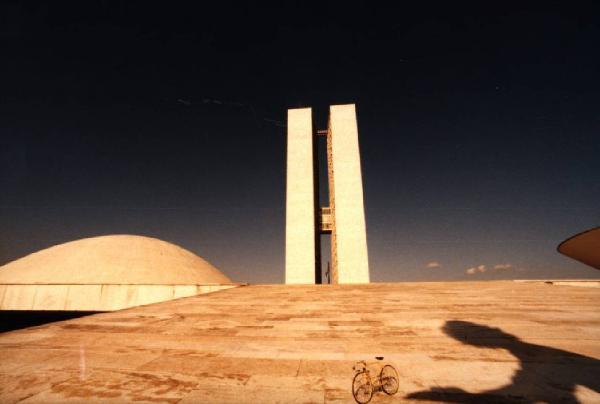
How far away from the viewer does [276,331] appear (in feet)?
15.2

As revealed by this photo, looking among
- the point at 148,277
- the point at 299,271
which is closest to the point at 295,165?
the point at 299,271

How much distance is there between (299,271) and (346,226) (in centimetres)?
613

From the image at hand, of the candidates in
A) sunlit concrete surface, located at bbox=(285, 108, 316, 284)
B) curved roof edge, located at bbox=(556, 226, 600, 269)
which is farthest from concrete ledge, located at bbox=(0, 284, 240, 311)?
curved roof edge, located at bbox=(556, 226, 600, 269)

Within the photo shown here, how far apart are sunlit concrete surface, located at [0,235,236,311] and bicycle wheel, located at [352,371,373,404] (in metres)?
11.4

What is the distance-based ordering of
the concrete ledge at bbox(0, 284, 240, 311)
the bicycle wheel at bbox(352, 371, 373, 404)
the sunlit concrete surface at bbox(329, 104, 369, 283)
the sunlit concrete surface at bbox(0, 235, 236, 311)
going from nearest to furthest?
1. the bicycle wheel at bbox(352, 371, 373, 404)
2. the concrete ledge at bbox(0, 284, 240, 311)
3. the sunlit concrete surface at bbox(0, 235, 236, 311)
4. the sunlit concrete surface at bbox(329, 104, 369, 283)

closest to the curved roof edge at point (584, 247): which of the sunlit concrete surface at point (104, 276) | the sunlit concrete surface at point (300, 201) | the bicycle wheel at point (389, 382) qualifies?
the sunlit concrete surface at point (300, 201)

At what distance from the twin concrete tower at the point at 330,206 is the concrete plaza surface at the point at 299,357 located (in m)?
20.6

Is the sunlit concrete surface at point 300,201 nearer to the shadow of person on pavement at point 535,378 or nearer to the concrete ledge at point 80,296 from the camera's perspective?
the concrete ledge at point 80,296

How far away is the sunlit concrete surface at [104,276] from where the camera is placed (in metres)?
17.4

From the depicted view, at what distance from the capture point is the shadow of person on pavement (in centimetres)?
236

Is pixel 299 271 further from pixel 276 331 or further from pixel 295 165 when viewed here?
pixel 276 331

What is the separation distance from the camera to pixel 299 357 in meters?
3.36

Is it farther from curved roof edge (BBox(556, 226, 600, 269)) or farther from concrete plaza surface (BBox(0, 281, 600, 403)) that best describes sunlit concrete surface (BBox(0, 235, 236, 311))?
curved roof edge (BBox(556, 226, 600, 269))

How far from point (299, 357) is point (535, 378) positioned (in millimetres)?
2327
